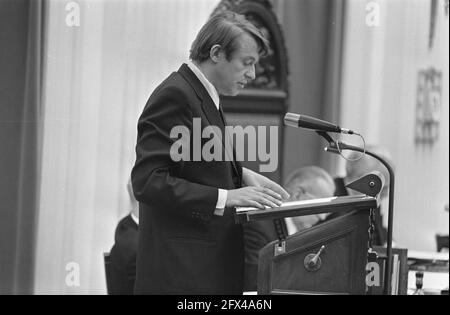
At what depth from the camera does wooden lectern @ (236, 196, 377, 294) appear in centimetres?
240

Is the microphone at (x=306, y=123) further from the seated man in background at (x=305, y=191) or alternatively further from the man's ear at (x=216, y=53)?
the seated man in background at (x=305, y=191)

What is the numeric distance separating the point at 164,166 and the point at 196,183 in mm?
106

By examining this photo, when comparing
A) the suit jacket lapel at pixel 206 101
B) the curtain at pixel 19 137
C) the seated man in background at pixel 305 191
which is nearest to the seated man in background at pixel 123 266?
the seated man in background at pixel 305 191

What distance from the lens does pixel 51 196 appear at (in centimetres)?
435

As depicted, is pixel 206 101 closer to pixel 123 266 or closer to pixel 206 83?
pixel 206 83

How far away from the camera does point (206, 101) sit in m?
2.64

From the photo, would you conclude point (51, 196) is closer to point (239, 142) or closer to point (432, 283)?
point (239, 142)

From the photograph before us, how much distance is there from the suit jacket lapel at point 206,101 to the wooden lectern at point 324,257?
0.35 meters

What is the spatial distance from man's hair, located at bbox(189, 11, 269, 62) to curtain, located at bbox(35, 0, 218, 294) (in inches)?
68.5

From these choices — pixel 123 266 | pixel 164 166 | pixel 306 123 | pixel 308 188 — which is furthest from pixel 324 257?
pixel 308 188

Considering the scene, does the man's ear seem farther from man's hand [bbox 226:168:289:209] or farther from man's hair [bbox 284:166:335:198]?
man's hair [bbox 284:166:335:198]

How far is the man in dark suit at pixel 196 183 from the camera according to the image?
2494mm
